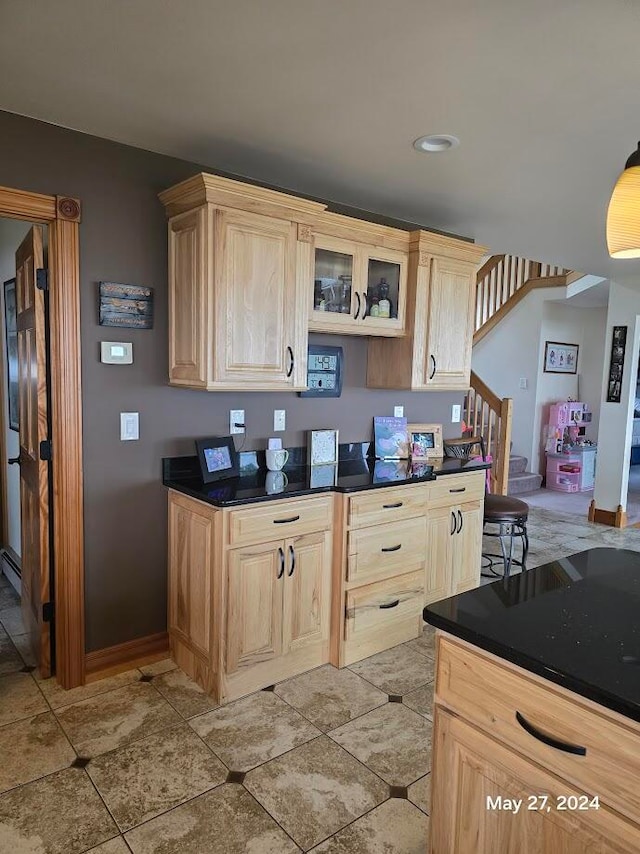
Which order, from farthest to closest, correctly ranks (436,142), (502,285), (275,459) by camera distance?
(502,285) → (275,459) → (436,142)

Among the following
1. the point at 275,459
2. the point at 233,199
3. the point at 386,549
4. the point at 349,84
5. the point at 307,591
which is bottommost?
the point at 307,591

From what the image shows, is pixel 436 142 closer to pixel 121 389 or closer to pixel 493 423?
pixel 121 389

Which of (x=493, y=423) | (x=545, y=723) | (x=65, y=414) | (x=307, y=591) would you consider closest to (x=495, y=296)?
(x=493, y=423)

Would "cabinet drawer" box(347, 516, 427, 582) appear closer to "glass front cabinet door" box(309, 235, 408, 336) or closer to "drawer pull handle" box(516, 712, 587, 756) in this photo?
"glass front cabinet door" box(309, 235, 408, 336)

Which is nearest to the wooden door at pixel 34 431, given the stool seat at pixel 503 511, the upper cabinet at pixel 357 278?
the upper cabinet at pixel 357 278

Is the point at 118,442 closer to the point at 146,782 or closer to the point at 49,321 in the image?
the point at 49,321

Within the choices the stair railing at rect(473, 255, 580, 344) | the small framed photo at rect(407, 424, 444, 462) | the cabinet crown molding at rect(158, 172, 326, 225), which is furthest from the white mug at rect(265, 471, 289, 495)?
the stair railing at rect(473, 255, 580, 344)

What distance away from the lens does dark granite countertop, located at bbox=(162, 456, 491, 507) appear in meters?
2.58

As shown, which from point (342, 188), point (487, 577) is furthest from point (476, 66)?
point (487, 577)

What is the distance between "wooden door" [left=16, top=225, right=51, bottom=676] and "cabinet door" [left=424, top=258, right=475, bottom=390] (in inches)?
80.9

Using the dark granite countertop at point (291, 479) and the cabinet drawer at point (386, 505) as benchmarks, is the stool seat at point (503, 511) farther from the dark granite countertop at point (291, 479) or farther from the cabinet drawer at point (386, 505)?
the cabinet drawer at point (386, 505)

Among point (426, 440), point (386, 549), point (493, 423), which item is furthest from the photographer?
point (493, 423)

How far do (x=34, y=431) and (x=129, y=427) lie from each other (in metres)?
0.43

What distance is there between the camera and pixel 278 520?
8.56 ft
